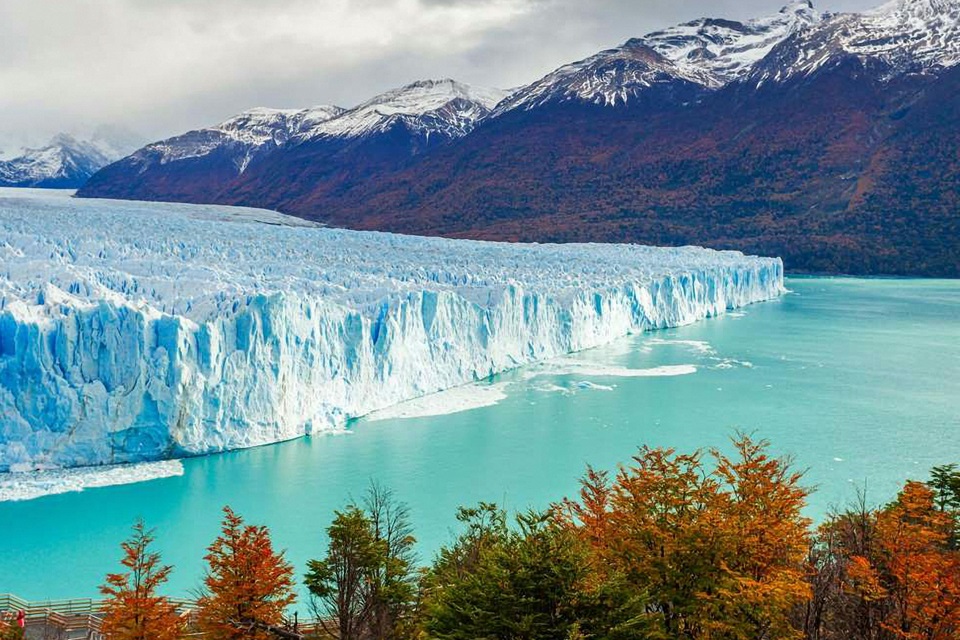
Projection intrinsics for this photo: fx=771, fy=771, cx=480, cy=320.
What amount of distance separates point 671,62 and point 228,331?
309ft

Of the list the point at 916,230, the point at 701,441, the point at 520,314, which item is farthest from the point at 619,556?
the point at 916,230

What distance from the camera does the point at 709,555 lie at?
5.38 meters

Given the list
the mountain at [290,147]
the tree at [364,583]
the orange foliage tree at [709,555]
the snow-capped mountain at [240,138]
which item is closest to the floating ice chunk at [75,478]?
the tree at [364,583]

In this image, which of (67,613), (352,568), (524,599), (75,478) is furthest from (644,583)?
(75,478)

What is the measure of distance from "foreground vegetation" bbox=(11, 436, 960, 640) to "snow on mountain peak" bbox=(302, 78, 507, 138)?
99.0 m

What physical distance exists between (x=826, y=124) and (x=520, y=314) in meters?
62.0

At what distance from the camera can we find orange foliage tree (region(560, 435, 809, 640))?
5.00 m

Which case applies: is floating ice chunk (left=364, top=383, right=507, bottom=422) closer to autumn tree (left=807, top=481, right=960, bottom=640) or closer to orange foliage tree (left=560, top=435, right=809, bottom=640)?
autumn tree (left=807, top=481, right=960, bottom=640)

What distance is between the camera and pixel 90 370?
42.9 ft

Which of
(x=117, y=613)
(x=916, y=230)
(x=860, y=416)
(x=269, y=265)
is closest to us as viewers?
(x=117, y=613)

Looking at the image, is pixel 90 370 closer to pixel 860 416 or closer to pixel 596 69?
pixel 860 416

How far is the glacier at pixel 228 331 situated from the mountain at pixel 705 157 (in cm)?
3856

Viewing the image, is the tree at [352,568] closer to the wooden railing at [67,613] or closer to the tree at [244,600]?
the tree at [244,600]

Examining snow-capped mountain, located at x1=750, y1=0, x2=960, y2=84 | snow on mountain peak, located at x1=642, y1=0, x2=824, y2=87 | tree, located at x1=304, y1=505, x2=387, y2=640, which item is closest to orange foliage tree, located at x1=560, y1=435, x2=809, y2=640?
tree, located at x1=304, y1=505, x2=387, y2=640
